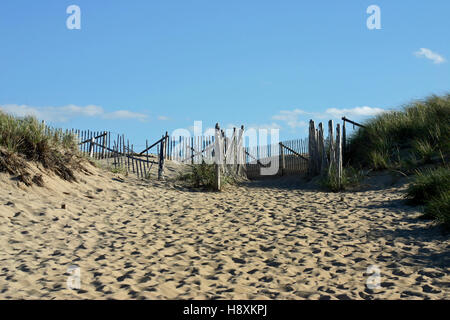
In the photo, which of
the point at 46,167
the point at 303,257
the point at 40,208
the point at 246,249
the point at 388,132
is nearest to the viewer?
the point at 303,257

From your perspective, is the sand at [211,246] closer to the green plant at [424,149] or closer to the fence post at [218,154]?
the fence post at [218,154]

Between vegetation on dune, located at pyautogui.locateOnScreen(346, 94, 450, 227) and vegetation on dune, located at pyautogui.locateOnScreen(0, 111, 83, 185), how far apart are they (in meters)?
8.79

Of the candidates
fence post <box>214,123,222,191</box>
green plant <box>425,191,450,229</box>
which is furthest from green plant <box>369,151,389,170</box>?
green plant <box>425,191,450,229</box>

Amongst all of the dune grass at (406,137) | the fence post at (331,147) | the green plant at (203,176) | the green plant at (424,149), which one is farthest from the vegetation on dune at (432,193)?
the green plant at (203,176)

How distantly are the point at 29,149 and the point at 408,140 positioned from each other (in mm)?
11752

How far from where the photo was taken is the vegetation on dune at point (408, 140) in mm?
13430

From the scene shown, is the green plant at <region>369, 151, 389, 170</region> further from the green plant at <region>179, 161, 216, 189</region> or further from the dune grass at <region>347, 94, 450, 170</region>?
the green plant at <region>179, 161, 216, 189</region>

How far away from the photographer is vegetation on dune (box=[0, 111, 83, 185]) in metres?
10.0

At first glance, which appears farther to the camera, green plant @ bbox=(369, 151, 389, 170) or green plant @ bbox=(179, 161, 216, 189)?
green plant @ bbox=(369, 151, 389, 170)
